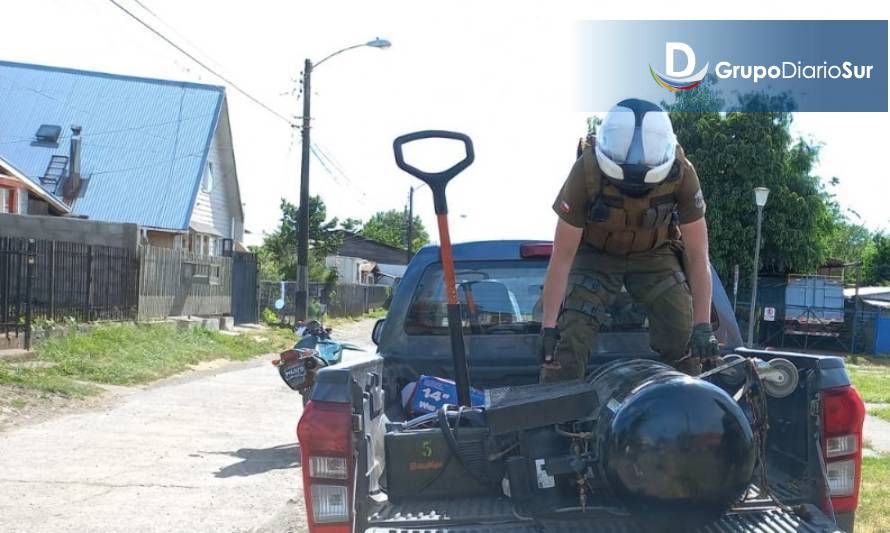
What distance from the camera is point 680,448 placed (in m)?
2.46

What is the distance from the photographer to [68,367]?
487 inches

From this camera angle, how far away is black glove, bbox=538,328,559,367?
3.54m

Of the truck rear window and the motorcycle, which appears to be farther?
the motorcycle

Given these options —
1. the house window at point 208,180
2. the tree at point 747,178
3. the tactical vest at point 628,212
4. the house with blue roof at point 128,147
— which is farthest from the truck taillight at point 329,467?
the tree at point 747,178

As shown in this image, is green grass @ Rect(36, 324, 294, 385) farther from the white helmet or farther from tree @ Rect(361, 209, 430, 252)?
tree @ Rect(361, 209, 430, 252)

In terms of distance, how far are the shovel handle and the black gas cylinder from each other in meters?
1.78

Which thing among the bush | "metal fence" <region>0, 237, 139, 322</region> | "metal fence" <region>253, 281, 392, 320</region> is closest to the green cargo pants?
"metal fence" <region>0, 237, 139, 322</region>

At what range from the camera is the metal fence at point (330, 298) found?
31.4 metres

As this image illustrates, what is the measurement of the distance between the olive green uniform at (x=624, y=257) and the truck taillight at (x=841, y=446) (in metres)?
0.81

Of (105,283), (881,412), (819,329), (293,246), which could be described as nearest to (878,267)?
(819,329)

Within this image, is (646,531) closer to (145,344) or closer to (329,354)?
(329,354)

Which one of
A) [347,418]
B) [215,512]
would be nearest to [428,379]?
[347,418]

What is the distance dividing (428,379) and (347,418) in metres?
1.29

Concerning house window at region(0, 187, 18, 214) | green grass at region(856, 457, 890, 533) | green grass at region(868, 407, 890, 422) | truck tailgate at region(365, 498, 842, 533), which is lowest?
green grass at region(868, 407, 890, 422)
